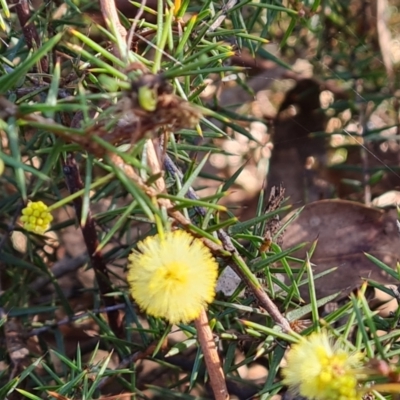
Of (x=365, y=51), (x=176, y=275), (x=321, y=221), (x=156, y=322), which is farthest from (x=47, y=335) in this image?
(x=365, y=51)

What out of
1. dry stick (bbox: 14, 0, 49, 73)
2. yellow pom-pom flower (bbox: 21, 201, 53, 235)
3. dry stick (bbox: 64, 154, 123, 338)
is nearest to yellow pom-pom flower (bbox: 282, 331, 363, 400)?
yellow pom-pom flower (bbox: 21, 201, 53, 235)

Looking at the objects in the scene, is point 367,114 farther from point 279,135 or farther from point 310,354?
point 310,354

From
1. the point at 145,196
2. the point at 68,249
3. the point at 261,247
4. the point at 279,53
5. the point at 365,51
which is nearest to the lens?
the point at 145,196

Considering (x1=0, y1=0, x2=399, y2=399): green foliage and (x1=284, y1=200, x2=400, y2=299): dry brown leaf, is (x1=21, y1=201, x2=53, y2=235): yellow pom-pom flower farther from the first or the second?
(x1=284, y1=200, x2=400, y2=299): dry brown leaf

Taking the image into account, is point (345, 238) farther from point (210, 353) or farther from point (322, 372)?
point (322, 372)

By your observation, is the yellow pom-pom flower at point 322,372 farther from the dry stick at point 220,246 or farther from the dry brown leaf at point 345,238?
the dry brown leaf at point 345,238

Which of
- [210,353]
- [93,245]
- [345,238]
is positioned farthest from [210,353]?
[345,238]

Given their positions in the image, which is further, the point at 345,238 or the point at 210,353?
the point at 345,238
